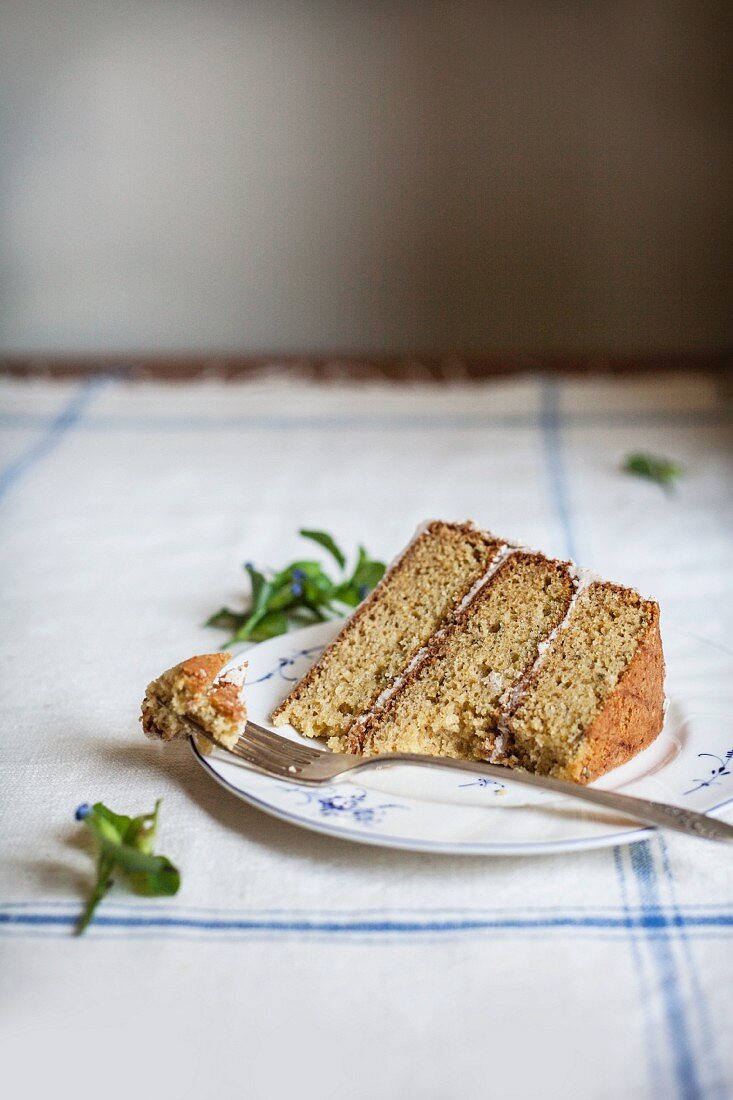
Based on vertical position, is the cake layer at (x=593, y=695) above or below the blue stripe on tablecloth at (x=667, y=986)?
above

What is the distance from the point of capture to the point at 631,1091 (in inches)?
32.1

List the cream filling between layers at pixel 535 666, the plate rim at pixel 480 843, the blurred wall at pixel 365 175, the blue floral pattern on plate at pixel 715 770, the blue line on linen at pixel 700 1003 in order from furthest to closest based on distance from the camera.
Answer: the blurred wall at pixel 365 175 < the cream filling between layers at pixel 535 666 < the blue floral pattern on plate at pixel 715 770 < the plate rim at pixel 480 843 < the blue line on linen at pixel 700 1003

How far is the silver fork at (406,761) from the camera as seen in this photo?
979mm

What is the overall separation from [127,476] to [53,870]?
4.77ft

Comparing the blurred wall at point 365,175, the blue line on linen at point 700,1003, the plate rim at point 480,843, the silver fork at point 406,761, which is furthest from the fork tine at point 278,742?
the blurred wall at point 365,175

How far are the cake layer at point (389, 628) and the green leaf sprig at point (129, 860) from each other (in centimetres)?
22

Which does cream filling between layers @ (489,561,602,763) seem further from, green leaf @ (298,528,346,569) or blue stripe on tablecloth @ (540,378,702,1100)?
green leaf @ (298,528,346,569)

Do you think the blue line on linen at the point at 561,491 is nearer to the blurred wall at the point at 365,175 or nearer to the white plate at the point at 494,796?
the white plate at the point at 494,796

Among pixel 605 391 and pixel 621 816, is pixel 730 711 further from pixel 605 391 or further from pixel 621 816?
pixel 605 391

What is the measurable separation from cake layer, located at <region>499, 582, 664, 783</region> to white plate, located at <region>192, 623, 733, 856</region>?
0.11 ft

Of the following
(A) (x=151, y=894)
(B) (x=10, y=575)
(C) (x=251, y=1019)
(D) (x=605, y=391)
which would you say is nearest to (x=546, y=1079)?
(C) (x=251, y=1019)

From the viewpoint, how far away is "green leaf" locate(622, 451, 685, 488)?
7.63ft

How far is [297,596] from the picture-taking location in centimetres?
167

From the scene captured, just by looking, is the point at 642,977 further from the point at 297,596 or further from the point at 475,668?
the point at 297,596
